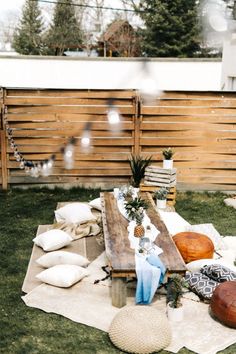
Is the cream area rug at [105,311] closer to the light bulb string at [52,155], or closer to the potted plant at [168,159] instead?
the potted plant at [168,159]

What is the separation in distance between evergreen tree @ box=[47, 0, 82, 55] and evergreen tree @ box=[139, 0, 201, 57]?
5759 mm

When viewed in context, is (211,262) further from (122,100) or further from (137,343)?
(122,100)

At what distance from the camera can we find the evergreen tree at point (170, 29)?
91.6 ft

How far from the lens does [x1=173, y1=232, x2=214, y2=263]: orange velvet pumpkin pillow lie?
5680 mm

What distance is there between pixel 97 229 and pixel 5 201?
7.52 ft

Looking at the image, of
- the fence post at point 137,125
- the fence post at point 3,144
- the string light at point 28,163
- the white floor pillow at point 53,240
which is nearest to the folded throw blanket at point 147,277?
the white floor pillow at point 53,240

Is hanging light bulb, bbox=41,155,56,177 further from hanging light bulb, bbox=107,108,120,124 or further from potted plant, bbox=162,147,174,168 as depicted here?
potted plant, bbox=162,147,174,168

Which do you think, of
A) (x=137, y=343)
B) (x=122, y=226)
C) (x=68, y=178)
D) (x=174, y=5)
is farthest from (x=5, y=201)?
(x=174, y=5)

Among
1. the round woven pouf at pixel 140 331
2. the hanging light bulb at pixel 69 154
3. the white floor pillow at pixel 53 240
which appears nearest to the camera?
the round woven pouf at pixel 140 331

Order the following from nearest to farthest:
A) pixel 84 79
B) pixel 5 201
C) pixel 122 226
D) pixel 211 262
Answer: pixel 211 262, pixel 122 226, pixel 5 201, pixel 84 79

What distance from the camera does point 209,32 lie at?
3.87 meters

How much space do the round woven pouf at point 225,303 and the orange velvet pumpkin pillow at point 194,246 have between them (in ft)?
3.40

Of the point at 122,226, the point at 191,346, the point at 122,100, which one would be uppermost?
the point at 122,100

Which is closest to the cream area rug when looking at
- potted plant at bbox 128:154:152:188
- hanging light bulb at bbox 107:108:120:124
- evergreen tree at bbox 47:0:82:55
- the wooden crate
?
the wooden crate
